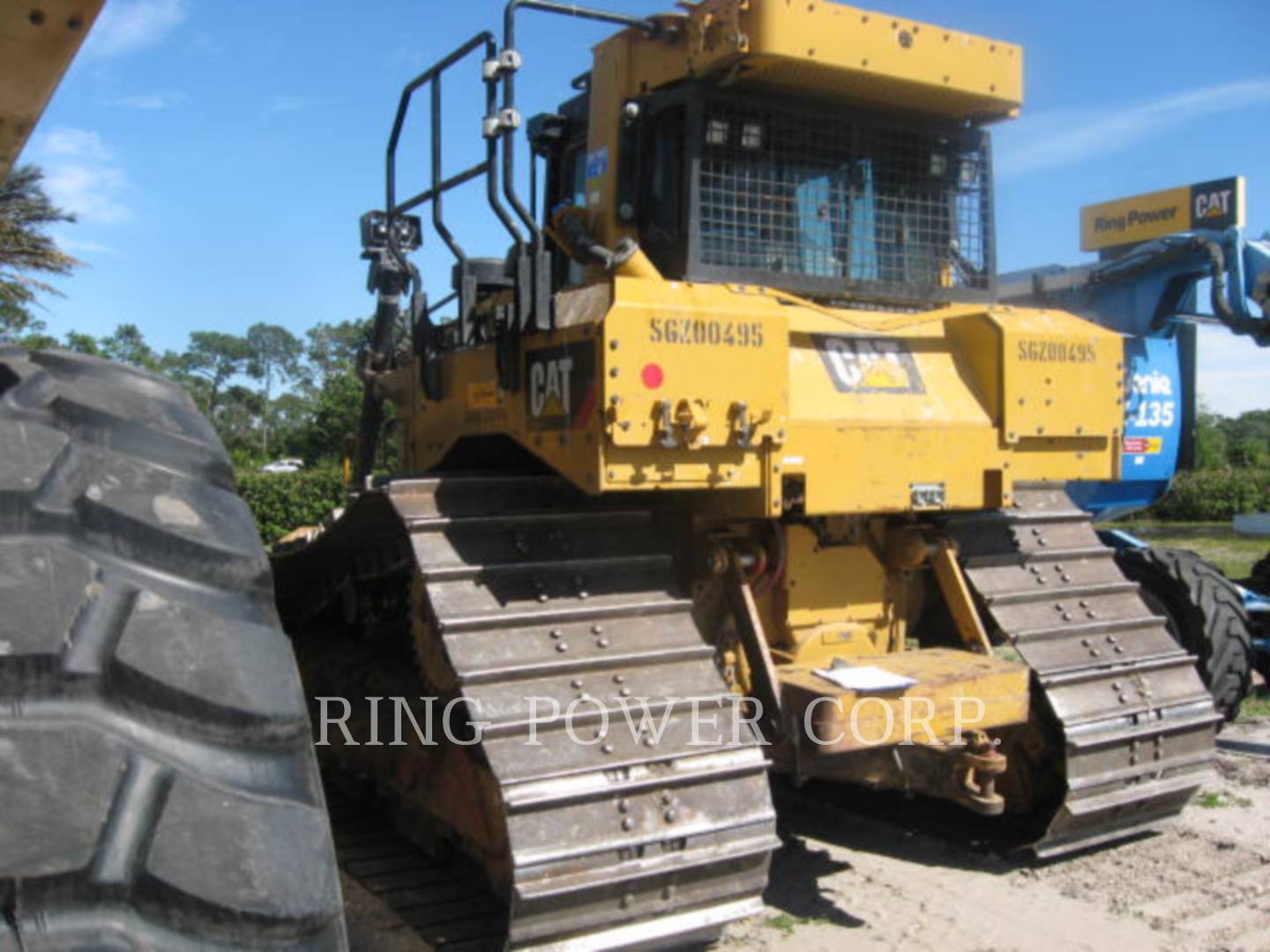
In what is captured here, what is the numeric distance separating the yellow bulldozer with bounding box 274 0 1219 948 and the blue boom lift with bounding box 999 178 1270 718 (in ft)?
6.23

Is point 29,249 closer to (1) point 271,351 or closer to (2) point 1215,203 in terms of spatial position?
(2) point 1215,203

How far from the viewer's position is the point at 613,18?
487 cm

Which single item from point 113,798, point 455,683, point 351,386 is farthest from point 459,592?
point 351,386

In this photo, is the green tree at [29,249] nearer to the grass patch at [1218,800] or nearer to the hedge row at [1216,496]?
the grass patch at [1218,800]

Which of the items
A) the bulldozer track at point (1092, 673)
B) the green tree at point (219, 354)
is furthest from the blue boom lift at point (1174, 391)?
the green tree at point (219, 354)

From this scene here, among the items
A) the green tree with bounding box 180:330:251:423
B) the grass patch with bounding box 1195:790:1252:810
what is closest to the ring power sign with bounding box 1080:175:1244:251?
the grass patch with bounding box 1195:790:1252:810

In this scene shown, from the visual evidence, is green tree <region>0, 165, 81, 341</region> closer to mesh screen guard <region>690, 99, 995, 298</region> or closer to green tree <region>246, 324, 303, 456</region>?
mesh screen guard <region>690, 99, 995, 298</region>

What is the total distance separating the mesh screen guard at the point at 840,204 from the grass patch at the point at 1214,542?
10.5m

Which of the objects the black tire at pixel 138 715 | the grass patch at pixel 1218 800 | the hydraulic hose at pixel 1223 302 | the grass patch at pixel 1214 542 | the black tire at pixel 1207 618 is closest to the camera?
the black tire at pixel 138 715

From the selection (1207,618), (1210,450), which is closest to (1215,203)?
(1207,618)

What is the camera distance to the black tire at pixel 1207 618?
704cm

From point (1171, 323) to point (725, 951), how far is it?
555 centimetres

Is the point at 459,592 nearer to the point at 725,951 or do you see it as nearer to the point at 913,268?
the point at 725,951

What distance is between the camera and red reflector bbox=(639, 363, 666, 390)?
4004 millimetres
